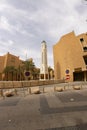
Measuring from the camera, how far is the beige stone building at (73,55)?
209 feet

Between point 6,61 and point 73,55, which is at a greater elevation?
point 6,61

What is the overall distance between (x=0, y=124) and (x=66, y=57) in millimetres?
61627

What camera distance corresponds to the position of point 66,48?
69562 millimetres

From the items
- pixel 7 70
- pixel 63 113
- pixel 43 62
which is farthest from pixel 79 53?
pixel 63 113

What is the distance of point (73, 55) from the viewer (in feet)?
216

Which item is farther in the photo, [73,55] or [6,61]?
[6,61]

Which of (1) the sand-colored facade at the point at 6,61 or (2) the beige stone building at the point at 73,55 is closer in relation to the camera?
(2) the beige stone building at the point at 73,55

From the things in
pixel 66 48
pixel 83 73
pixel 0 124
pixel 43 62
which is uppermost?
pixel 66 48

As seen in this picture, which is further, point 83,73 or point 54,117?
point 83,73

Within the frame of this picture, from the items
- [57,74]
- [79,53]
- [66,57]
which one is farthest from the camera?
[57,74]

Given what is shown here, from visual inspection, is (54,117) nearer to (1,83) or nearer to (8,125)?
(8,125)

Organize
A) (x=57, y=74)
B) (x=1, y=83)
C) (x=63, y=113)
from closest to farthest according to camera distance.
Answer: (x=63, y=113) < (x=1, y=83) < (x=57, y=74)

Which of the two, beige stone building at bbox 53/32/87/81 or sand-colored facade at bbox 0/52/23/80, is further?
sand-colored facade at bbox 0/52/23/80

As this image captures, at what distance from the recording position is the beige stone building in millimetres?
63562
